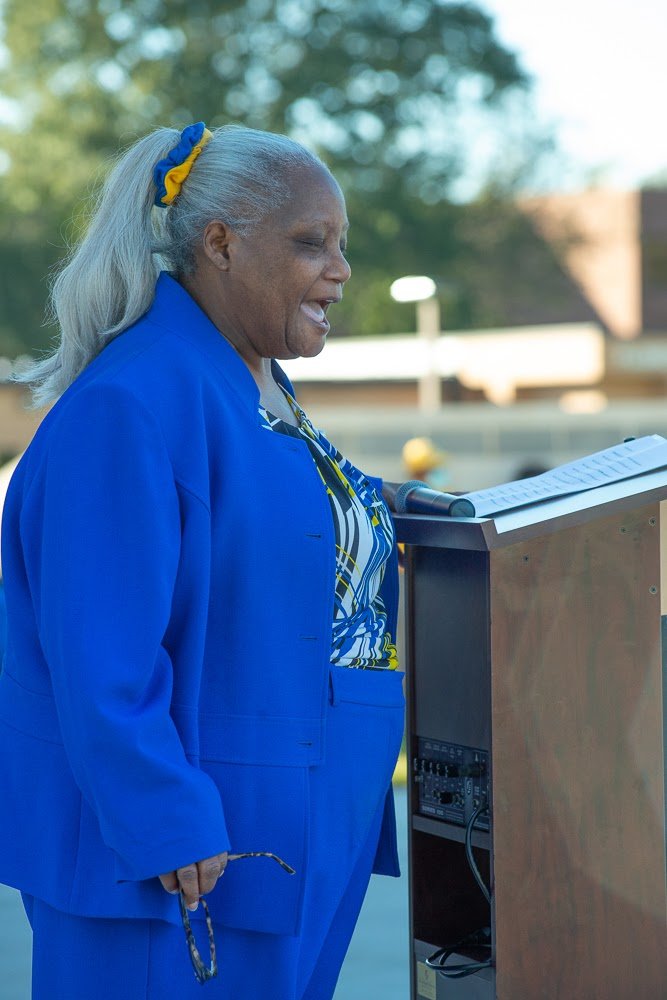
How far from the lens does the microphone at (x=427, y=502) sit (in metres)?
2.29

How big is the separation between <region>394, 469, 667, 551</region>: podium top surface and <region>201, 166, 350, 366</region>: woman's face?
1.30 ft

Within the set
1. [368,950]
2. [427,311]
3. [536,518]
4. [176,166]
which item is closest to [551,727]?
[536,518]

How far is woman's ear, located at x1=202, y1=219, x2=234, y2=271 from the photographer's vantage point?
7.08 ft

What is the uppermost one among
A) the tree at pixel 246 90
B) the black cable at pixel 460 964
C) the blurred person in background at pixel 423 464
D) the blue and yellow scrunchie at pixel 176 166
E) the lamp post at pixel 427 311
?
the tree at pixel 246 90

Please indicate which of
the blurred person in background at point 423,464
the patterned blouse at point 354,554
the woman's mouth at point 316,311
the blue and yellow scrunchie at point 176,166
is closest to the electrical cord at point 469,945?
the patterned blouse at point 354,554

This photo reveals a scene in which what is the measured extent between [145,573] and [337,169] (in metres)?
24.1

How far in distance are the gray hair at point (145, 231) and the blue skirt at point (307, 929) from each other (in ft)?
2.26

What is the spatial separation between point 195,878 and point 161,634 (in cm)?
36

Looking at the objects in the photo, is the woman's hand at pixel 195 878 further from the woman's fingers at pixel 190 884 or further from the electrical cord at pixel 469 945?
the electrical cord at pixel 469 945

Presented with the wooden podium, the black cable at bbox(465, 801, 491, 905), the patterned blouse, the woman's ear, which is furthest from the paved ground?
the woman's ear

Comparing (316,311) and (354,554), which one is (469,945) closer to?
(354,554)

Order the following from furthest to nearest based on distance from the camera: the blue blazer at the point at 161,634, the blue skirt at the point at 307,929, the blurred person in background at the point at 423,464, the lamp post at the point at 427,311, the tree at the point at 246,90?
the tree at the point at 246,90, the lamp post at the point at 427,311, the blurred person in background at the point at 423,464, the blue skirt at the point at 307,929, the blue blazer at the point at 161,634

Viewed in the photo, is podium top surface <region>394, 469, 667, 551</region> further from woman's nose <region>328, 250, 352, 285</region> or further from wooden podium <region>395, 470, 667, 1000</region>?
woman's nose <region>328, 250, 352, 285</region>

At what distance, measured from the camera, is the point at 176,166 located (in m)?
2.19
